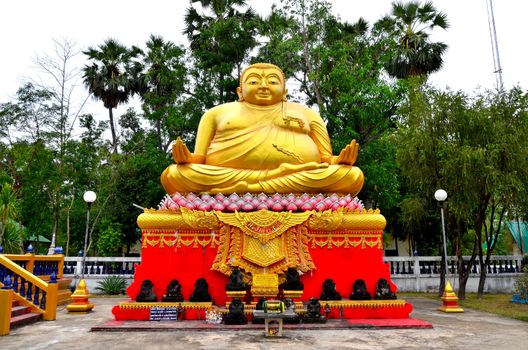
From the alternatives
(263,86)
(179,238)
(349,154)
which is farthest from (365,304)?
(263,86)

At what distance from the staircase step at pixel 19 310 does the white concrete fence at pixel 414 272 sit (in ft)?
17.9

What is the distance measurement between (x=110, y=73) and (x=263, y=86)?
51.2 feet

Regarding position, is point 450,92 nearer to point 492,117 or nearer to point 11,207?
point 492,117

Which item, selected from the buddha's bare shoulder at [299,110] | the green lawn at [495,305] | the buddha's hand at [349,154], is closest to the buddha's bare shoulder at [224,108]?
the buddha's bare shoulder at [299,110]

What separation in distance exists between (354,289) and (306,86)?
10506mm

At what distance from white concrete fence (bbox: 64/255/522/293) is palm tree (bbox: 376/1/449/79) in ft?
27.6

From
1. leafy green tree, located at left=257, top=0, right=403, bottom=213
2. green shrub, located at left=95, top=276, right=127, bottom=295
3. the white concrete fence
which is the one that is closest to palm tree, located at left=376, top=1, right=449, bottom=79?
leafy green tree, located at left=257, top=0, right=403, bottom=213

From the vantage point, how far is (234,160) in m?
9.15

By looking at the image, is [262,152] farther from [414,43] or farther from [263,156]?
[414,43]

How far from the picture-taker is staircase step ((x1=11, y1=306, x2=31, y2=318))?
7.33 meters

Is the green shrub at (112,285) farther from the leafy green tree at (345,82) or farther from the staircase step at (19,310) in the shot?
the leafy green tree at (345,82)

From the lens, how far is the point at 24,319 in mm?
7191

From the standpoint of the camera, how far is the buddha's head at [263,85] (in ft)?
32.2

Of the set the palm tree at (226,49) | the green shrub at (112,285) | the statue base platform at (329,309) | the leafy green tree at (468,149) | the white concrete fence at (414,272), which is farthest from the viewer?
the palm tree at (226,49)
